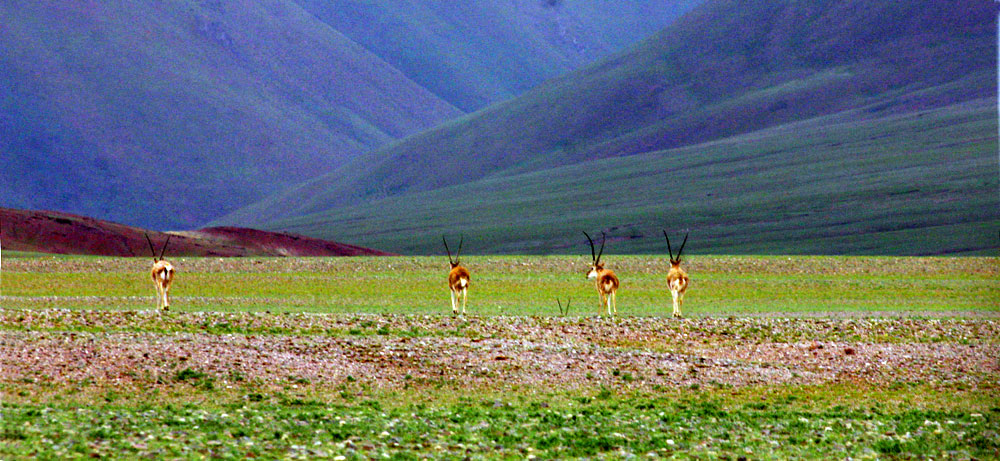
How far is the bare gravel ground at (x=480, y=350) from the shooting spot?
18609 millimetres

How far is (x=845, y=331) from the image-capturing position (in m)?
25.5

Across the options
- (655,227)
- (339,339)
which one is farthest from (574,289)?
(655,227)

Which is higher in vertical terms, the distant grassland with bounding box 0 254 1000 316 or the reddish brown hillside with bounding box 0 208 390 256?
the reddish brown hillside with bounding box 0 208 390 256

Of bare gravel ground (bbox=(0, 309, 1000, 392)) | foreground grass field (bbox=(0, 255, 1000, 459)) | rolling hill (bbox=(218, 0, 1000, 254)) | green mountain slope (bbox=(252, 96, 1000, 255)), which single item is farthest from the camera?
rolling hill (bbox=(218, 0, 1000, 254))

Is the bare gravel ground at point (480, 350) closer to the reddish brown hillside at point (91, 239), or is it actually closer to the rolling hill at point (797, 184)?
the reddish brown hillside at point (91, 239)

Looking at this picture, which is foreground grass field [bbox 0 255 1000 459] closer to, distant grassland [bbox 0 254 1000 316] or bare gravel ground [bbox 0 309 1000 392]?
bare gravel ground [bbox 0 309 1000 392]

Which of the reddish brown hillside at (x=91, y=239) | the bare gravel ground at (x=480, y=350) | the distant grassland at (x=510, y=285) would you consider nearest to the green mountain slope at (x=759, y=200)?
the reddish brown hillside at (x=91, y=239)

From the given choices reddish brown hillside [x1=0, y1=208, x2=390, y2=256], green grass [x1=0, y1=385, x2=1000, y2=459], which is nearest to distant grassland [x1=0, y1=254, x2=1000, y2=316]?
green grass [x1=0, y1=385, x2=1000, y2=459]

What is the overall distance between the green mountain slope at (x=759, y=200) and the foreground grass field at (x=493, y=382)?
2535 inches

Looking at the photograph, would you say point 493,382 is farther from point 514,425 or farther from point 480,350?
point 514,425

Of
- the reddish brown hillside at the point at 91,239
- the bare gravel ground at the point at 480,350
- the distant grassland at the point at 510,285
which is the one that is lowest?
the bare gravel ground at the point at 480,350

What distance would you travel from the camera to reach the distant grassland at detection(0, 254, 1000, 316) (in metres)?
32.4

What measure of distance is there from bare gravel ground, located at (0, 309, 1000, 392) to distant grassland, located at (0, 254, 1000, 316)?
4394 millimetres

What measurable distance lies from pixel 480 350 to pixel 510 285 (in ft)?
68.0
